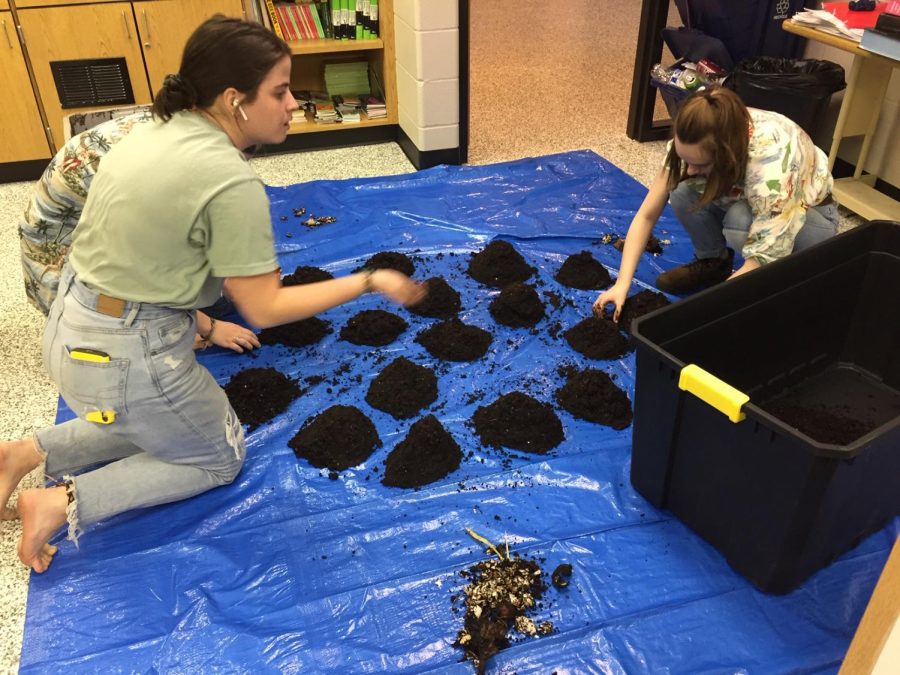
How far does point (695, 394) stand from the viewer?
1.43m

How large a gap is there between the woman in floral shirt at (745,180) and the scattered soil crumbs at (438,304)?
1.53ft

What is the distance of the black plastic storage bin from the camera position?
4.48ft

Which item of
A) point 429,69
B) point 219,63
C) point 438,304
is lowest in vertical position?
point 438,304

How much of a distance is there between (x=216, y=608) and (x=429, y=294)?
1187 mm

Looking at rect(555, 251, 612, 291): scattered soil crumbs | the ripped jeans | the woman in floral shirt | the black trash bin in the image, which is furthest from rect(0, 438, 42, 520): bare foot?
the black trash bin

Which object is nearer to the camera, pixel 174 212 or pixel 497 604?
pixel 174 212

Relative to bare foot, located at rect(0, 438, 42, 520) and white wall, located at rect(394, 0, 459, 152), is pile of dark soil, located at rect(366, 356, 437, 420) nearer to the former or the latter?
bare foot, located at rect(0, 438, 42, 520)

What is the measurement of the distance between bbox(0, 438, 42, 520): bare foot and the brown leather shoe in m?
1.91

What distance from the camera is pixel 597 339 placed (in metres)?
2.22

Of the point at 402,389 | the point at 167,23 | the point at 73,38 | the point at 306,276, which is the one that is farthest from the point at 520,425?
the point at 73,38

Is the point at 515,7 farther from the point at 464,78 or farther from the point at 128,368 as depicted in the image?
the point at 128,368

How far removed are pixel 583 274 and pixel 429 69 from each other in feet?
4.20

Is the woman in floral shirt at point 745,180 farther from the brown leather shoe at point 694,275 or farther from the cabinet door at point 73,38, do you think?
the cabinet door at point 73,38

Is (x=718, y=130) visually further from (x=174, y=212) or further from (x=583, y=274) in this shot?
(x=174, y=212)
